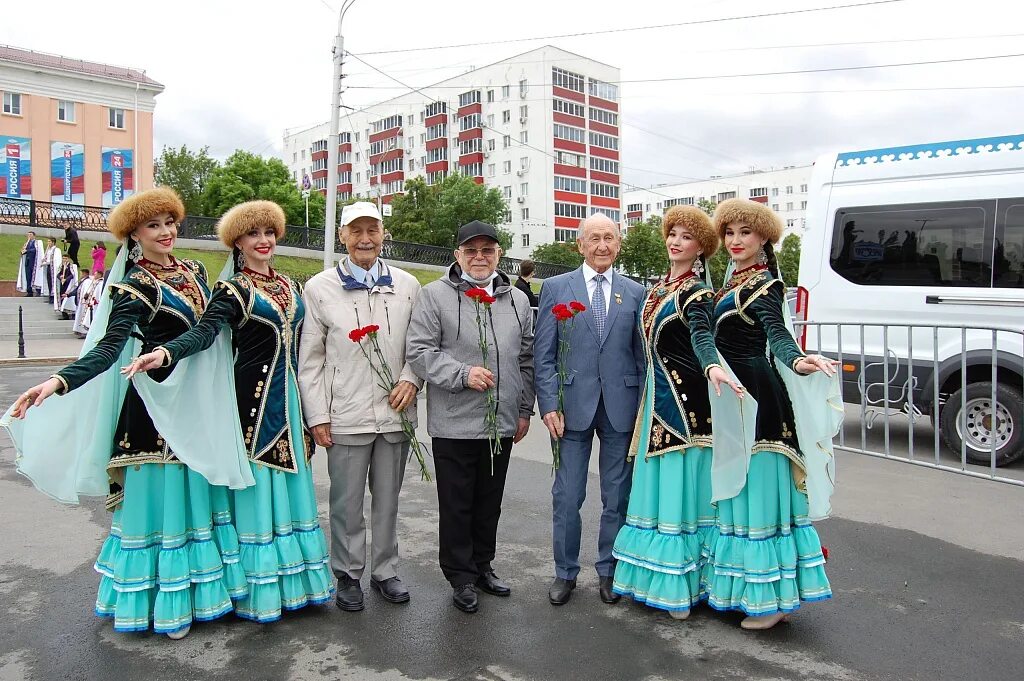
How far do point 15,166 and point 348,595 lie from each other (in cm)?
5606

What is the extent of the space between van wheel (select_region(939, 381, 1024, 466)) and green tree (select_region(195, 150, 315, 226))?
5361 cm

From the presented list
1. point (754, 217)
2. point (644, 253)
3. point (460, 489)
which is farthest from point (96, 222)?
point (754, 217)

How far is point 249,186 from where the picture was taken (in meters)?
57.2

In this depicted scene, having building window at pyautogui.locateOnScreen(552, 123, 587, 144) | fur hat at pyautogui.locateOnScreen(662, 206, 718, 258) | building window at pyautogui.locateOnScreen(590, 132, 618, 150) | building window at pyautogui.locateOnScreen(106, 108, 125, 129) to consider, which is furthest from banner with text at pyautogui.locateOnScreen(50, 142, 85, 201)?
fur hat at pyautogui.locateOnScreen(662, 206, 718, 258)

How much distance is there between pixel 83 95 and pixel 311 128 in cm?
4698

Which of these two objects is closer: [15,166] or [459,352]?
[459,352]

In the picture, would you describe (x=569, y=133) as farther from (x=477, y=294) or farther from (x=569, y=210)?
(x=477, y=294)

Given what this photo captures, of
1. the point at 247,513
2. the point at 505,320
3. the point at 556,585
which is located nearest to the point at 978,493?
the point at 556,585

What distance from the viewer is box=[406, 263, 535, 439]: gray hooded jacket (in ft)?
13.4

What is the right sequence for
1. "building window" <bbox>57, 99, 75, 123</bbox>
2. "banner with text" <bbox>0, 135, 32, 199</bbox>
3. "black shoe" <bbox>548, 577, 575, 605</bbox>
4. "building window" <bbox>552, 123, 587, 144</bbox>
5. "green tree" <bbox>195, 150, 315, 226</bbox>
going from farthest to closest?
"building window" <bbox>552, 123, 587, 144</bbox> < "green tree" <bbox>195, 150, 315, 226</bbox> < "building window" <bbox>57, 99, 75, 123</bbox> < "banner with text" <bbox>0, 135, 32, 199</bbox> < "black shoe" <bbox>548, 577, 575, 605</bbox>

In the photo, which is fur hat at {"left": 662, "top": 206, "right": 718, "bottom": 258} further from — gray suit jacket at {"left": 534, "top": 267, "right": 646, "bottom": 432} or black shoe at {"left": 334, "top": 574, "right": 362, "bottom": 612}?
black shoe at {"left": 334, "top": 574, "right": 362, "bottom": 612}

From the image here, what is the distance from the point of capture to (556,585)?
4.30 metres

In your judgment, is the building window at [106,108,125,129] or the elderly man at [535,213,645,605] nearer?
the elderly man at [535,213,645,605]

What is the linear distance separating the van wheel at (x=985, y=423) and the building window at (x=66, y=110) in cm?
5696
